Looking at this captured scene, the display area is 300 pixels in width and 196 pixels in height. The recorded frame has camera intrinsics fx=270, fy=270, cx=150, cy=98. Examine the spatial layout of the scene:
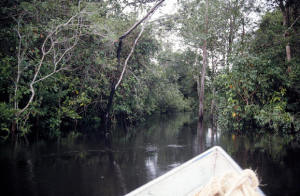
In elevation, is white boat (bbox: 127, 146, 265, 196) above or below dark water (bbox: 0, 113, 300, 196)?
above

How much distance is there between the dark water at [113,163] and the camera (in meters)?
5.24

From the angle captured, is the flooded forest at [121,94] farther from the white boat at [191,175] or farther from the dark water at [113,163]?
the white boat at [191,175]

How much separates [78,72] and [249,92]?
9.22m

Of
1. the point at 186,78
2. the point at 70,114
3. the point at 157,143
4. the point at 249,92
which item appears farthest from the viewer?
the point at 186,78

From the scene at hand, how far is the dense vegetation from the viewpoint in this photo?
11414 mm

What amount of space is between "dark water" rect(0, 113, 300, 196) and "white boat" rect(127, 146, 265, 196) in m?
1.84

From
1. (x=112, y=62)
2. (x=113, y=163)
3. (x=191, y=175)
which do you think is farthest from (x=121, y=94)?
(x=191, y=175)

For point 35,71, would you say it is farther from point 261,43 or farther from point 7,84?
point 261,43

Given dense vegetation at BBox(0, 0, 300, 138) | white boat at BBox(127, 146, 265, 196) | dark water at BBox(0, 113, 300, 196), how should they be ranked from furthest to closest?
dense vegetation at BBox(0, 0, 300, 138)
dark water at BBox(0, 113, 300, 196)
white boat at BBox(127, 146, 265, 196)

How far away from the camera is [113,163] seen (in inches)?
284

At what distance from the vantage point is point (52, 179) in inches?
225

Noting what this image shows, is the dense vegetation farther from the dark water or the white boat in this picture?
the white boat

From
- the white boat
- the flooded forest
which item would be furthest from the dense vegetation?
the white boat

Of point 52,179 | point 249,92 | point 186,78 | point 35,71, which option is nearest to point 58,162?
point 52,179
